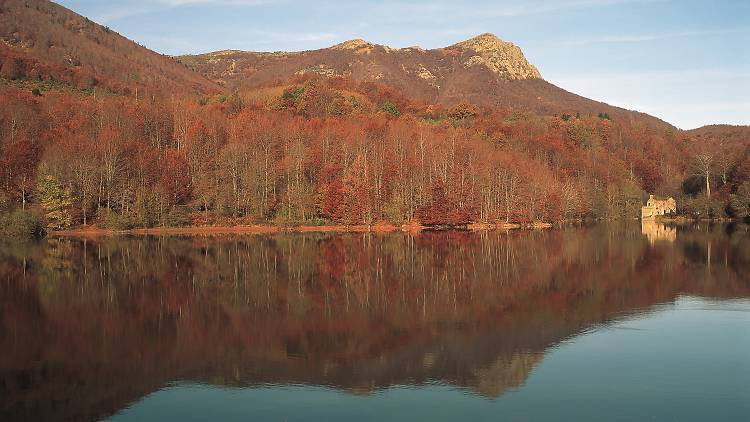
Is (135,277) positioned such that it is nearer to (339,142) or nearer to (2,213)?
(2,213)

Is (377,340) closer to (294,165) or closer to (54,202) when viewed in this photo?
(54,202)

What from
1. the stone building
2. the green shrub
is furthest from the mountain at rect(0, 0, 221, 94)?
the stone building

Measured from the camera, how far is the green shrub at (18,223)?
49.6m

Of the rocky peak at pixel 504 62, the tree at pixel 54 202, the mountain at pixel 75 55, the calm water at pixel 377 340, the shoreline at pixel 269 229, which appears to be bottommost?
the calm water at pixel 377 340

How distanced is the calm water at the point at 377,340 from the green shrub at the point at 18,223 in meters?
20.7

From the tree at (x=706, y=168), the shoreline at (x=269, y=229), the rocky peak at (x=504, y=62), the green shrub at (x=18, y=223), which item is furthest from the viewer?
the rocky peak at (x=504, y=62)

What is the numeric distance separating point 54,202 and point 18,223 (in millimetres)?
4699

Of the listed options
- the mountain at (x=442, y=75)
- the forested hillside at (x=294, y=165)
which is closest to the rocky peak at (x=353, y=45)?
the mountain at (x=442, y=75)

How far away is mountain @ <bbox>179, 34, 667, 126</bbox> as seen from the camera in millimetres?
165000

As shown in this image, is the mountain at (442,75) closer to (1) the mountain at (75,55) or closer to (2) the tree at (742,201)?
(1) the mountain at (75,55)

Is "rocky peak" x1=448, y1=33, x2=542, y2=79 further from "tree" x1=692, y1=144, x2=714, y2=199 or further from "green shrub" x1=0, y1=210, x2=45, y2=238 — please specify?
"green shrub" x1=0, y1=210, x2=45, y2=238

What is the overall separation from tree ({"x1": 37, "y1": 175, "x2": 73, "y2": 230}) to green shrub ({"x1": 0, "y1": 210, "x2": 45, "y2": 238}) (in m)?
2.82

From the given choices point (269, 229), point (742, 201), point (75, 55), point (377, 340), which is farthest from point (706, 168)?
point (75, 55)

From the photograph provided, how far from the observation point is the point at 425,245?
141ft
